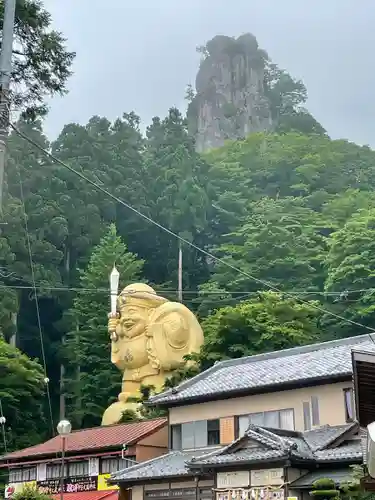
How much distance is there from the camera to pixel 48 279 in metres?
45.5

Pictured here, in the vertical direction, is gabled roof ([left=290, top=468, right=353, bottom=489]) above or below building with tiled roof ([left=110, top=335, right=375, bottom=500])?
below

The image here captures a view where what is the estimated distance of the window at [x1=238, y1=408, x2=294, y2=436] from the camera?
22.3 m

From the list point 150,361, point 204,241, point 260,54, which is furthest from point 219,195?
point 260,54

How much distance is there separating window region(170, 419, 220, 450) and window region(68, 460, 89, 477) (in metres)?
3.69

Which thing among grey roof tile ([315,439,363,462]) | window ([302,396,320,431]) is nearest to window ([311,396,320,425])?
window ([302,396,320,431])

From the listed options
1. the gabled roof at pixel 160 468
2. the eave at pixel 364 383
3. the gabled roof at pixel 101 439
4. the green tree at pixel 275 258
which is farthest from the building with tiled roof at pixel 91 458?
the green tree at pixel 275 258

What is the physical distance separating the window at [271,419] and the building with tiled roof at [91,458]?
393 cm

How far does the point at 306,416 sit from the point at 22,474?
1250cm

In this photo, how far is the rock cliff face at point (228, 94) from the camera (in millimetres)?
86688

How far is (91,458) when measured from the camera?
1016 inches

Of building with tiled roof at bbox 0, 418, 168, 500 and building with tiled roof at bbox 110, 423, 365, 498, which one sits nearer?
building with tiled roof at bbox 110, 423, 365, 498

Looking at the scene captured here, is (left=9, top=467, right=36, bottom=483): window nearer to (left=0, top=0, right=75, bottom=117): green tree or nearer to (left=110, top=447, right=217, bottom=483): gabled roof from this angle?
(left=110, top=447, right=217, bottom=483): gabled roof

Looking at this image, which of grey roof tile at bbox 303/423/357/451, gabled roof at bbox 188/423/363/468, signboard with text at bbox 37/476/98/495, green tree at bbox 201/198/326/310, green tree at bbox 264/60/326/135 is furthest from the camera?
green tree at bbox 264/60/326/135

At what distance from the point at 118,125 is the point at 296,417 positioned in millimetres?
42033
